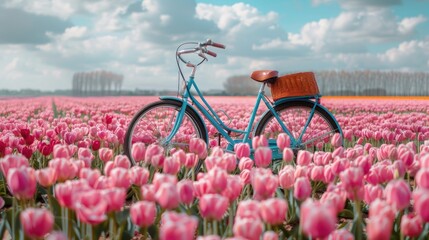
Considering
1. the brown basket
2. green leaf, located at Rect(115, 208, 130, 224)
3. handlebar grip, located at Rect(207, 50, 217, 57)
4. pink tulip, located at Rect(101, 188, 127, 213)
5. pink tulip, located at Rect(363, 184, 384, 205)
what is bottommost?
green leaf, located at Rect(115, 208, 130, 224)

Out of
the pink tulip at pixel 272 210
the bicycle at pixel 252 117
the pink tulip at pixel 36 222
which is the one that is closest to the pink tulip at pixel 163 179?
the pink tulip at pixel 272 210

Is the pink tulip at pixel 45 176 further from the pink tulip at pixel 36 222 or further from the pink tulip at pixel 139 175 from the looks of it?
the pink tulip at pixel 36 222

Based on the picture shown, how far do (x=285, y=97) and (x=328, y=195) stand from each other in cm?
357

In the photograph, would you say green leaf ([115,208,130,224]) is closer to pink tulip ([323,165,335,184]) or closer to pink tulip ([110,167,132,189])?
pink tulip ([110,167,132,189])

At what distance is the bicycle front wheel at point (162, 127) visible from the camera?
5.23 m

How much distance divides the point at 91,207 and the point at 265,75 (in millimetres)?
4014

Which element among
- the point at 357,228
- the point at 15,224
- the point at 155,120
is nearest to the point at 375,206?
the point at 357,228

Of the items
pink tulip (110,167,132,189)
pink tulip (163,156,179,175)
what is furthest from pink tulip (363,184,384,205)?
pink tulip (110,167,132,189)

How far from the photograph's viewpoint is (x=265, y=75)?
574 centimetres

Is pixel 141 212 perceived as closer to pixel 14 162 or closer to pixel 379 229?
pixel 379 229

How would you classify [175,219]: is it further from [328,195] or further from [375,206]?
[328,195]

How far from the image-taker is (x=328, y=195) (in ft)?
7.57

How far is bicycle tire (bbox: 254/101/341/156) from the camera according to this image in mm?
5891

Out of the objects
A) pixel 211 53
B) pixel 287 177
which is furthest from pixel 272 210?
pixel 211 53
